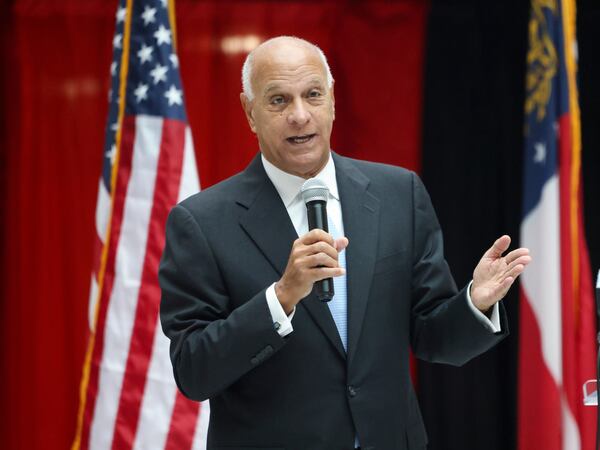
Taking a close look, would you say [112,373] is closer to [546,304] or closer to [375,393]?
[375,393]

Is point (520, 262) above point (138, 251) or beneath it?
beneath

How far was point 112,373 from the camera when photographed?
10.8 ft

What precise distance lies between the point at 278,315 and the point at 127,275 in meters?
1.56

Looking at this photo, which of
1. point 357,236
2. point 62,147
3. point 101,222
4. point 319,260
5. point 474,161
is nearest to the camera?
point 319,260

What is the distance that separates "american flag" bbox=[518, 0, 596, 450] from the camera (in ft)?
12.0

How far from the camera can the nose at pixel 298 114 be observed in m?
2.07

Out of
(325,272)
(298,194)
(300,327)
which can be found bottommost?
(300,327)

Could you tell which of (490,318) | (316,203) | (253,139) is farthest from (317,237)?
(253,139)

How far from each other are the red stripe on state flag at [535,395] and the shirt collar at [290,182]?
1.96 meters

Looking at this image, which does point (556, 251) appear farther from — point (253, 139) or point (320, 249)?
point (320, 249)

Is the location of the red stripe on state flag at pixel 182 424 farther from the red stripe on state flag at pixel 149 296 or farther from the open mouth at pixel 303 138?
the open mouth at pixel 303 138

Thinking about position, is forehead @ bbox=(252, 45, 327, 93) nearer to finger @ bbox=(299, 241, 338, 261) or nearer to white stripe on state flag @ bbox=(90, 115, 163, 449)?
finger @ bbox=(299, 241, 338, 261)

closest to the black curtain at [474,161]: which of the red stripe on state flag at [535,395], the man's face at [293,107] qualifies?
the red stripe on state flag at [535,395]

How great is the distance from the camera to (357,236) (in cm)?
208
